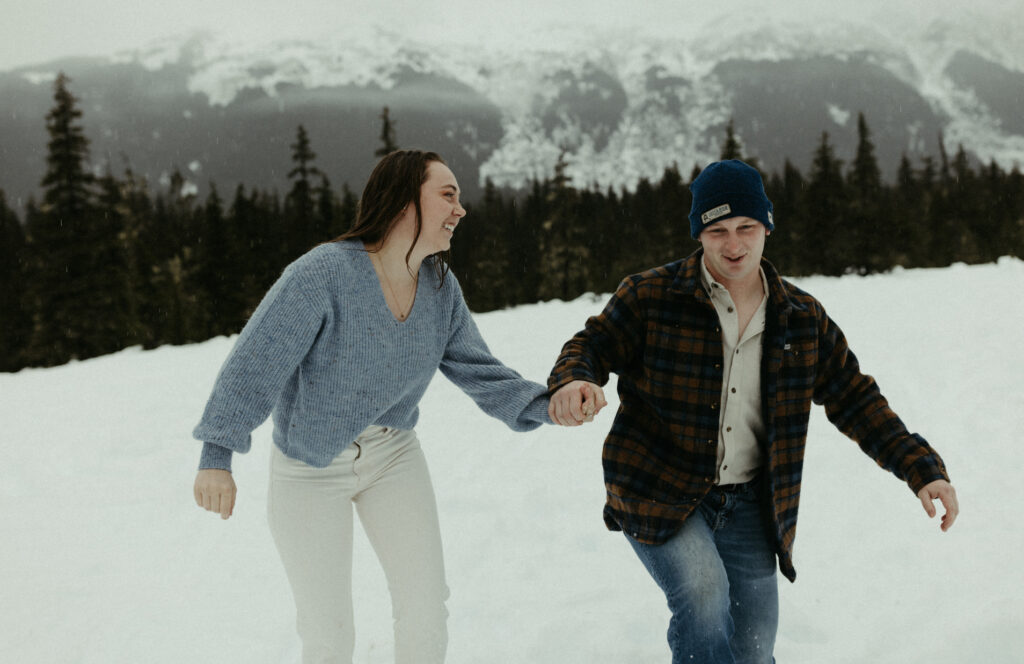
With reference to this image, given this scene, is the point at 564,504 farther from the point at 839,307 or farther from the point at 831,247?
the point at 831,247

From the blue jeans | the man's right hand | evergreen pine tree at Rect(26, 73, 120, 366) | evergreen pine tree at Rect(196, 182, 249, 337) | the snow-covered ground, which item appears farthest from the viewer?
evergreen pine tree at Rect(196, 182, 249, 337)

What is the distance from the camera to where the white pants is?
274 centimetres

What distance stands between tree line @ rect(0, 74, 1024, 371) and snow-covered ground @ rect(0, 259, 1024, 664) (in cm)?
1151

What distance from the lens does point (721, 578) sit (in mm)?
2529

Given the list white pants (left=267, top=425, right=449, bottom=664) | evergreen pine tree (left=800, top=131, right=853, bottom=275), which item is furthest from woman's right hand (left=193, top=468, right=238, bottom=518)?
evergreen pine tree (left=800, top=131, right=853, bottom=275)

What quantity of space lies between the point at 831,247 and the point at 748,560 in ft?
152

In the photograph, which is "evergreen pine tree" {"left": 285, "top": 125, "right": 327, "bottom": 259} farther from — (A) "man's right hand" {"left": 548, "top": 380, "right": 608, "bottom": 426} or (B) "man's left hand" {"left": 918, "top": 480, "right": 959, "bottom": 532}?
(B) "man's left hand" {"left": 918, "top": 480, "right": 959, "bottom": 532}

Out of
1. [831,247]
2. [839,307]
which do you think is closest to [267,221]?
[831,247]

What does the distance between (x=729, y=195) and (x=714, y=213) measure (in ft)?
0.28

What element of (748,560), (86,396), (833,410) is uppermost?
(833,410)

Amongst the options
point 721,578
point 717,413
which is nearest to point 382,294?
point 717,413

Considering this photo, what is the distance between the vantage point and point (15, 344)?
48.4m

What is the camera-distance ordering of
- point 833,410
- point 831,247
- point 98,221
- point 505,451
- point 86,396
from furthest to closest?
point 831,247 → point 98,221 → point 86,396 → point 505,451 → point 833,410

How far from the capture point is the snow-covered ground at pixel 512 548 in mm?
4219
